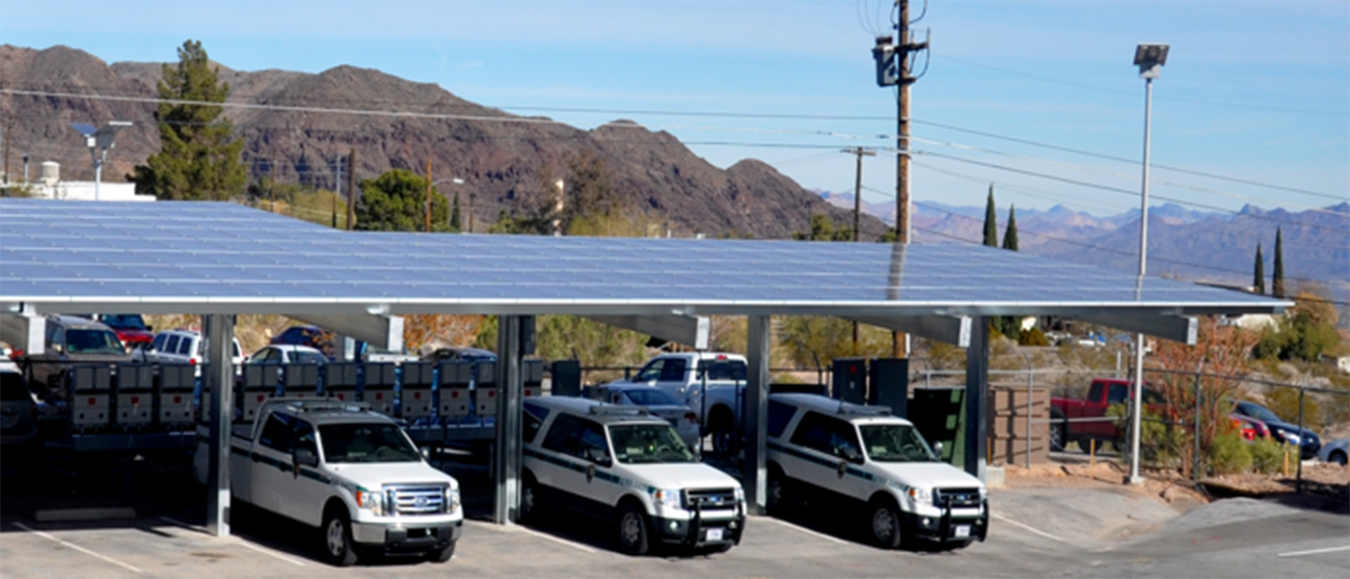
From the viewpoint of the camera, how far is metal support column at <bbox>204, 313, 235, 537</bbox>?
59.4 feet

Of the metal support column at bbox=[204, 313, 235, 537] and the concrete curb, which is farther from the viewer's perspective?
the concrete curb

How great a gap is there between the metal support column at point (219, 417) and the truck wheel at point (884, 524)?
8.71 metres

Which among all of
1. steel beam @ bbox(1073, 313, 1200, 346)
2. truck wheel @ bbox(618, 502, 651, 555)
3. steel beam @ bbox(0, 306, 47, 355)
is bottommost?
truck wheel @ bbox(618, 502, 651, 555)

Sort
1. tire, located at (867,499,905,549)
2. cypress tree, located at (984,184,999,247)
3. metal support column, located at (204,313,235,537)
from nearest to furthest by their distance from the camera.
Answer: metal support column, located at (204,313,235,537) → tire, located at (867,499,905,549) → cypress tree, located at (984,184,999,247)

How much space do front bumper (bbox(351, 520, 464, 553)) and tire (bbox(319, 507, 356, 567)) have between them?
0.19 meters

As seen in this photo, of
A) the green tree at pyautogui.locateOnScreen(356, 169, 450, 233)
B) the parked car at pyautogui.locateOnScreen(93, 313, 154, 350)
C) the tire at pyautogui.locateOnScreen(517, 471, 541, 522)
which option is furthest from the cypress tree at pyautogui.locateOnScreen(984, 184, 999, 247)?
the tire at pyautogui.locateOnScreen(517, 471, 541, 522)

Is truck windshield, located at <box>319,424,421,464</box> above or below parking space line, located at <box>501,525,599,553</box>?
above

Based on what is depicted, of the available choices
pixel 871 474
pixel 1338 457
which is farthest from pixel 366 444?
pixel 1338 457

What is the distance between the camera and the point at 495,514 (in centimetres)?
2033

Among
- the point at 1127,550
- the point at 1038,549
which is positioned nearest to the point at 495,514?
A: the point at 1038,549

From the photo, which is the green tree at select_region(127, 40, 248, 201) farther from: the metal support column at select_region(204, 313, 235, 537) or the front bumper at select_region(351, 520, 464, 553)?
the front bumper at select_region(351, 520, 464, 553)

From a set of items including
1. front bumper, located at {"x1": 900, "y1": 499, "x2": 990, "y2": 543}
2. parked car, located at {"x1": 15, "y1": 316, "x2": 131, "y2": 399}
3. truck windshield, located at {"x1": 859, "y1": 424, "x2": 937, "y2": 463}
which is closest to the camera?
front bumper, located at {"x1": 900, "y1": 499, "x2": 990, "y2": 543}

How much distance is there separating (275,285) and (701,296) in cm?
549

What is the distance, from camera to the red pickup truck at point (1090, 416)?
1261 inches
